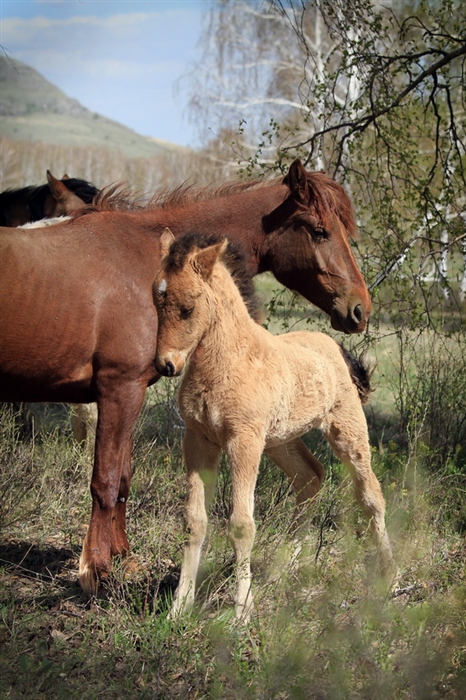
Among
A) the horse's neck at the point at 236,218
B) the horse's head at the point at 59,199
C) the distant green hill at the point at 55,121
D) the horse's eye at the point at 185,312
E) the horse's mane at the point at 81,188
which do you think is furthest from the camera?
the distant green hill at the point at 55,121

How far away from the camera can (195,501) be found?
12.4 feet

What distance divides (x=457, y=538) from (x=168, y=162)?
40.6m

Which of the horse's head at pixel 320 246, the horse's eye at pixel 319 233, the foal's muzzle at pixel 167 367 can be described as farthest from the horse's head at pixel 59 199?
the foal's muzzle at pixel 167 367

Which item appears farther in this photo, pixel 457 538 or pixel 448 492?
Result: pixel 448 492

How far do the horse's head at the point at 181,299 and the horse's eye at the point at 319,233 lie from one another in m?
1.21

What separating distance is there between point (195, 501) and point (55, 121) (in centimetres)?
7504

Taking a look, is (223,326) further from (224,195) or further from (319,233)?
(224,195)

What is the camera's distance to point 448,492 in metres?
5.35

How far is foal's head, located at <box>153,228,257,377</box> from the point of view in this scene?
345cm

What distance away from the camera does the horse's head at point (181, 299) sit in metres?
3.46

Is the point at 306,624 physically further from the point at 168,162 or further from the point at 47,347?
the point at 168,162

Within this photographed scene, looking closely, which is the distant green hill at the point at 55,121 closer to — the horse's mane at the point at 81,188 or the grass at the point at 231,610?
the horse's mane at the point at 81,188

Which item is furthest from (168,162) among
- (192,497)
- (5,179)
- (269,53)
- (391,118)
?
(192,497)

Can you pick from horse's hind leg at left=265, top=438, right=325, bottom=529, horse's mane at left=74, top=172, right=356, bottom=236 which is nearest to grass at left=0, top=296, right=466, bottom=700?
horse's hind leg at left=265, top=438, right=325, bottom=529
